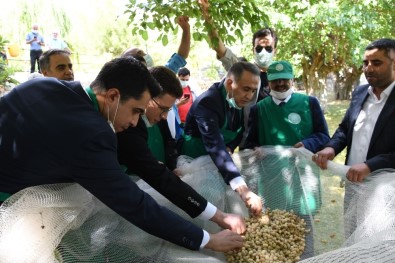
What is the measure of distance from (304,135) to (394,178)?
36.2 inches

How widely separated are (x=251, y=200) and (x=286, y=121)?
2.97 ft

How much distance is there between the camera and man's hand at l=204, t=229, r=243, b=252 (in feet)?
6.25

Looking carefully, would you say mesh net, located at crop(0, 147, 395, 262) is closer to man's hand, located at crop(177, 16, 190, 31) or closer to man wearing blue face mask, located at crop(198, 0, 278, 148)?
man wearing blue face mask, located at crop(198, 0, 278, 148)

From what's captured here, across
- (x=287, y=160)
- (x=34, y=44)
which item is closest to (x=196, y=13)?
(x=287, y=160)

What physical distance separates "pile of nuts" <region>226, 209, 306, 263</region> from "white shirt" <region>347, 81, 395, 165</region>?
76 cm

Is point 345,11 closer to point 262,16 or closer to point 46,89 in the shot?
point 262,16

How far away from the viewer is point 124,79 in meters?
1.80

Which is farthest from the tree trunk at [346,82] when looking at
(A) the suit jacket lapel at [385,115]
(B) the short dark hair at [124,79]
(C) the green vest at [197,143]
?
(B) the short dark hair at [124,79]

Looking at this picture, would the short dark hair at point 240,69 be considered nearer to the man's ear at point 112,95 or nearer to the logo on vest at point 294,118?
the logo on vest at point 294,118

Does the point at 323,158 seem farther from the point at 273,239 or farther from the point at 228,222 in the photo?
the point at 228,222

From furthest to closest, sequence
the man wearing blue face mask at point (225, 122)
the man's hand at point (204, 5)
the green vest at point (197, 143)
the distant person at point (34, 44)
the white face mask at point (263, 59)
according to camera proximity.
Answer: the distant person at point (34, 44) → the white face mask at point (263, 59) → the man's hand at point (204, 5) → the green vest at point (197, 143) → the man wearing blue face mask at point (225, 122)

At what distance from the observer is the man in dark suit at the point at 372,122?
8.03 ft

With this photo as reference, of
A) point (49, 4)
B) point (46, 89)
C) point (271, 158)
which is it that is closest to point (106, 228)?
point (46, 89)

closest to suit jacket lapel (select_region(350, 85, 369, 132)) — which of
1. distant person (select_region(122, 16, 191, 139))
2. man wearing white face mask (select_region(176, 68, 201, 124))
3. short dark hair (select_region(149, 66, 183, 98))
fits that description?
short dark hair (select_region(149, 66, 183, 98))
